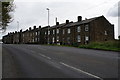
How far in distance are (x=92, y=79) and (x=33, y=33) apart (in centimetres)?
9041

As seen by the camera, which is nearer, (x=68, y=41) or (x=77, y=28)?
(x=77, y=28)

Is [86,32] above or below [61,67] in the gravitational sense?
above

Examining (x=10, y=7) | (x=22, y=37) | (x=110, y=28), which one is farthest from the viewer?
(x=22, y=37)

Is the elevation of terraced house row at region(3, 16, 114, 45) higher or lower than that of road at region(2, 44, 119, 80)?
higher

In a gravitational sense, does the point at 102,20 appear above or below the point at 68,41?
above

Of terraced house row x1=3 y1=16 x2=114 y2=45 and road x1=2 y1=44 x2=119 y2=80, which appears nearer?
road x1=2 y1=44 x2=119 y2=80

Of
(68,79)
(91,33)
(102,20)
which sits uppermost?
(102,20)

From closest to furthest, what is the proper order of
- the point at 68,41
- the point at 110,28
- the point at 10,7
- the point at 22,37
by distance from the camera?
the point at 10,7, the point at 110,28, the point at 68,41, the point at 22,37

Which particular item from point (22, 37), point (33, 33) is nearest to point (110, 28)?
point (33, 33)

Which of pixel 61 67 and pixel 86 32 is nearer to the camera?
pixel 61 67

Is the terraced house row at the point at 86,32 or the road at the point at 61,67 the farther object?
the terraced house row at the point at 86,32

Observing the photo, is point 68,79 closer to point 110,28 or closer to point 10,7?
point 10,7

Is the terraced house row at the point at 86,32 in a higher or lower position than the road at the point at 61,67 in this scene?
higher

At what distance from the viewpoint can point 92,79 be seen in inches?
297
